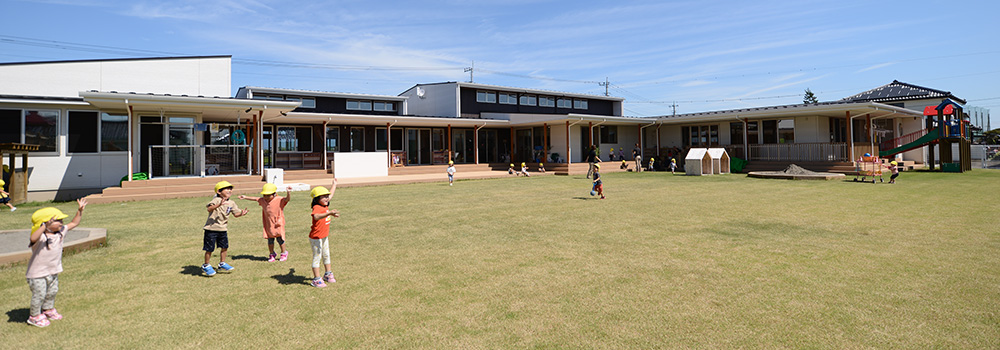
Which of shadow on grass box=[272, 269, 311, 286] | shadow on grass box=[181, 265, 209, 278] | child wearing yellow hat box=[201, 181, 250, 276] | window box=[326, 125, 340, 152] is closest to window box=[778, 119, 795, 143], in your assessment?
window box=[326, 125, 340, 152]

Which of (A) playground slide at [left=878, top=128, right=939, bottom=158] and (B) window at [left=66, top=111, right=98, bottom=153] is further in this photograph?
(A) playground slide at [left=878, top=128, right=939, bottom=158]

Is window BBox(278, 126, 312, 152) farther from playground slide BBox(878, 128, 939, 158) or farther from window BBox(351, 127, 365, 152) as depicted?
playground slide BBox(878, 128, 939, 158)

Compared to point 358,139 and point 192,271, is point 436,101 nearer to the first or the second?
point 358,139

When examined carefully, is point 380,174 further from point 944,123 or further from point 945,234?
point 944,123

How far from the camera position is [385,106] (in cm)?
3012

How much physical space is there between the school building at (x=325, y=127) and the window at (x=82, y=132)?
32 mm

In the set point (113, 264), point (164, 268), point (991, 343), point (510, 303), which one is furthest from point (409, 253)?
point (991, 343)

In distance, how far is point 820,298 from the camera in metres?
4.01

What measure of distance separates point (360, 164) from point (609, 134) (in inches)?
604

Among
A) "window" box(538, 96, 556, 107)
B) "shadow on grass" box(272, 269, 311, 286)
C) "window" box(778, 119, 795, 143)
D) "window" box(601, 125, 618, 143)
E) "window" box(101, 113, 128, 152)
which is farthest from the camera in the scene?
"window" box(538, 96, 556, 107)

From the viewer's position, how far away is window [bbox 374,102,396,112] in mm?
29825

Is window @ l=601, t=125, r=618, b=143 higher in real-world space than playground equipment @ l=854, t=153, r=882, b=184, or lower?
higher

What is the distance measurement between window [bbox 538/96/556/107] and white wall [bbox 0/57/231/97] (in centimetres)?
2025

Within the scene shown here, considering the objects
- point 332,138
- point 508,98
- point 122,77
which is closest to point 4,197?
point 122,77
